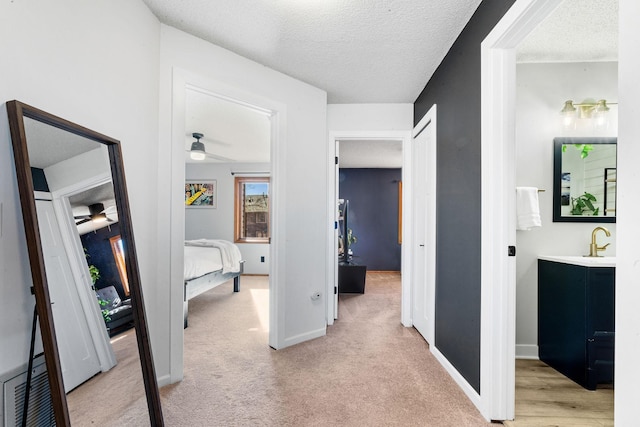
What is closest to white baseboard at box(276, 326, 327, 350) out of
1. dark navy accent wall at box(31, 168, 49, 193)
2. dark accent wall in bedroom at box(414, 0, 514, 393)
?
dark accent wall in bedroom at box(414, 0, 514, 393)

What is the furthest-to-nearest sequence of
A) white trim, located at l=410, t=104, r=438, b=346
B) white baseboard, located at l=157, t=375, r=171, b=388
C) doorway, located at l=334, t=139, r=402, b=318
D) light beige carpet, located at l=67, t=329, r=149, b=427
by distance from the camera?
doorway, located at l=334, t=139, r=402, b=318 → white trim, located at l=410, t=104, r=438, b=346 → white baseboard, located at l=157, t=375, r=171, b=388 → light beige carpet, located at l=67, t=329, r=149, b=427

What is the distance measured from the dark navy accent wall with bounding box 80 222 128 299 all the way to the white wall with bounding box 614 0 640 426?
181 cm

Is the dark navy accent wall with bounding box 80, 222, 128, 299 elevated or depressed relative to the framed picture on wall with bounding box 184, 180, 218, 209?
depressed

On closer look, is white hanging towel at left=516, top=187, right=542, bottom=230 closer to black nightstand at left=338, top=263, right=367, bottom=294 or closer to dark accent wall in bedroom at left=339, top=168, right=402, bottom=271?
black nightstand at left=338, top=263, right=367, bottom=294

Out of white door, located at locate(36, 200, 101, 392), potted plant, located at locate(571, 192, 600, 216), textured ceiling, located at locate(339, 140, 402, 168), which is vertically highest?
textured ceiling, located at locate(339, 140, 402, 168)

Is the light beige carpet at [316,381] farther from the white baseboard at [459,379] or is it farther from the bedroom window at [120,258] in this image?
the bedroom window at [120,258]

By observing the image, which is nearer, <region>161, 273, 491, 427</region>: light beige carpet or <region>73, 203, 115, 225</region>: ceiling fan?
<region>73, 203, 115, 225</region>: ceiling fan

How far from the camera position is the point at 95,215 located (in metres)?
1.32

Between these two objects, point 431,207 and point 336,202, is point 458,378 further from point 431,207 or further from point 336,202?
point 336,202

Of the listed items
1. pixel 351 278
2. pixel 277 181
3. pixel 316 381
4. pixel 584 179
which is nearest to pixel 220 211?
pixel 351 278

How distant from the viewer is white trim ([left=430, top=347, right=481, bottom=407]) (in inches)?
68.8

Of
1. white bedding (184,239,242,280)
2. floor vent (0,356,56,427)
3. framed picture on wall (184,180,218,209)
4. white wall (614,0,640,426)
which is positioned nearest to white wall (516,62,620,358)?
white wall (614,0,640,426)

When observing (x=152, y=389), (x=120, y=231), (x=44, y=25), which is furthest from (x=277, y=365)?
(x=44, y=25)

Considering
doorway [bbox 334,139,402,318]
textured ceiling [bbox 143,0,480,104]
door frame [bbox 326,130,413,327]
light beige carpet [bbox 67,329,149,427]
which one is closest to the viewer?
light beige carpet [bbox 67,329,149,427]
